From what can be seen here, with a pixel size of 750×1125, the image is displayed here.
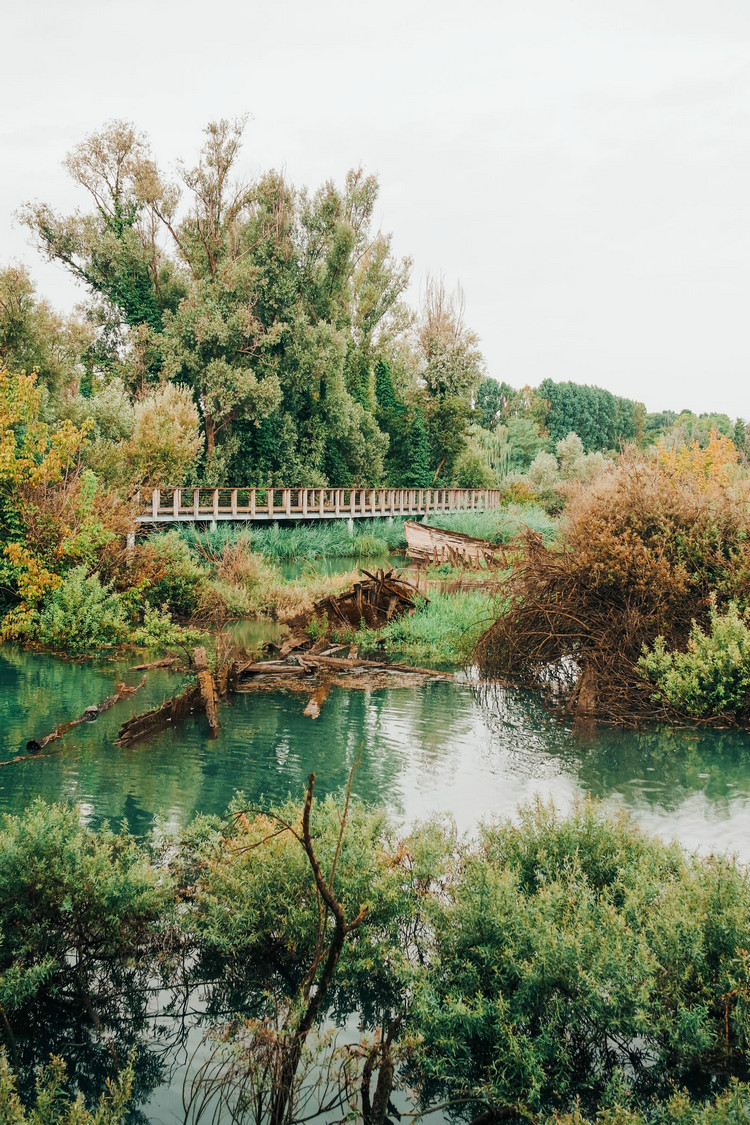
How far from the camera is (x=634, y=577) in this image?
9.78 m

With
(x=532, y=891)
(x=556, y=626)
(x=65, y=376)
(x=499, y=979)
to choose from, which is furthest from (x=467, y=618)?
(x=65, y=376)

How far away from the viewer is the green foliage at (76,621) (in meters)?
13.0

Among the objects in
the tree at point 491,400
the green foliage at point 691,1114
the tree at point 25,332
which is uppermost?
the tree at point 491,400

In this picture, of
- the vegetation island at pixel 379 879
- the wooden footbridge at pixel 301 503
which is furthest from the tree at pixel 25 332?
the wooden footbridge at pixel 301 503

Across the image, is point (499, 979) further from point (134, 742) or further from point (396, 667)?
point (396, 667)

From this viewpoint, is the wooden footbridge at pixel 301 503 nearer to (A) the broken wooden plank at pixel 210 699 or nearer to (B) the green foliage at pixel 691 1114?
(A) the broken wooden plank at pixel 210 699

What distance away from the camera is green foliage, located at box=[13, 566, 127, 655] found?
13.0 m

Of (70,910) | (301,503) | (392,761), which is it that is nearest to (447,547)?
(301,503)

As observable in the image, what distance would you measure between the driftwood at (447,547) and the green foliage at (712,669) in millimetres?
9545

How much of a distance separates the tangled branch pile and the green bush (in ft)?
21.3

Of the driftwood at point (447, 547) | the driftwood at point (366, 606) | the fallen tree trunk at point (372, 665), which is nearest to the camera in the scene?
the fallen tree trunk at point (372, 665)

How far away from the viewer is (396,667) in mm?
11891

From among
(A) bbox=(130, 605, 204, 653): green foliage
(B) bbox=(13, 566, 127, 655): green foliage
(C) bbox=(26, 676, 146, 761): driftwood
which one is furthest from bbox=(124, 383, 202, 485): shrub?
(C) bbox=(26, 676, 146, 761): driftwood

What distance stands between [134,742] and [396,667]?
168 inches
